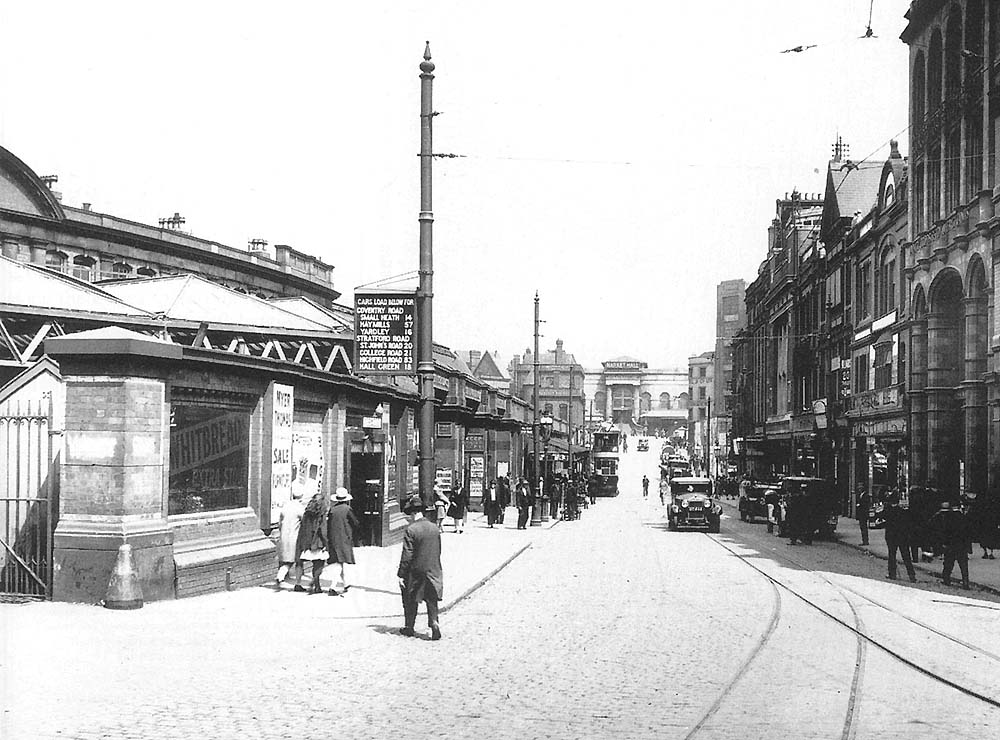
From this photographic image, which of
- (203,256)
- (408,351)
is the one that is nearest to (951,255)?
(408,351)

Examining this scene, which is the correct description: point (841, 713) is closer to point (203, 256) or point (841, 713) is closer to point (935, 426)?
point (935, 426)

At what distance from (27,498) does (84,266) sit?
126 feet

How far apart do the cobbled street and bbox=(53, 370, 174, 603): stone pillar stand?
646mm

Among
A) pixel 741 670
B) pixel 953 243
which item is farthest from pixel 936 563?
pixel 741 670

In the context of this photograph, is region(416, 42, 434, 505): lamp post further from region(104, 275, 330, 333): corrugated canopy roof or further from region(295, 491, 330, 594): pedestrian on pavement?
region(104, 275, 330, 333): corrugated canopy roof

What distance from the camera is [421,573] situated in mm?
11953

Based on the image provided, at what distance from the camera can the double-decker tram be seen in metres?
72.7

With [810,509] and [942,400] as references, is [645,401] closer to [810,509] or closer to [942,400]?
[942,400]

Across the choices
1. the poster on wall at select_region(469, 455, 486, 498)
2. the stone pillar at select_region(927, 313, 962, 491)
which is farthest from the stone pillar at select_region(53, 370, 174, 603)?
the poster on wall at select_region(469, 455, 486, 498)

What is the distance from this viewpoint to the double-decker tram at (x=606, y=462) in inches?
2862

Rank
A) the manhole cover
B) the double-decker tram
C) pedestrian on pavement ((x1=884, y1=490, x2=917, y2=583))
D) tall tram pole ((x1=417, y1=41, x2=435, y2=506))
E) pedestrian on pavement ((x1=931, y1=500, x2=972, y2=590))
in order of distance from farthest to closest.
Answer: the double-decker tram, pedestrian on pavement ((x1=884, y1=490, x2=917, y2=583)), pedestrian on pavement ((x1=931, y1=500, x2=972, y2=590)), tall tram pole ((x1=417, y1=41, x2=435, y2=506)), the manhole cover

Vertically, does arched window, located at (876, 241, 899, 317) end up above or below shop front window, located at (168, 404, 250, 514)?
above

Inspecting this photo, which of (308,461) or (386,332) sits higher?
(386,332)

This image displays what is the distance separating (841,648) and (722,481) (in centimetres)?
6221
